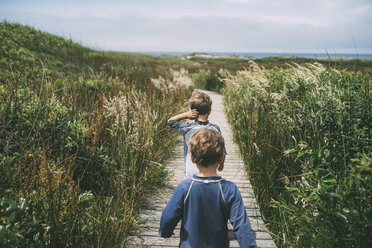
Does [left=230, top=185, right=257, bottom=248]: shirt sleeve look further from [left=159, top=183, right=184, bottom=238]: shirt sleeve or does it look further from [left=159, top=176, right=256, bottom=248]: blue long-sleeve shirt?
[left=159, top=183, right=184, bottom=238]: shirt sleeve

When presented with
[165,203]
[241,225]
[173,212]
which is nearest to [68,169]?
[173,212]

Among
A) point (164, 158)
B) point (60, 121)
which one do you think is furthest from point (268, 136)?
point (60, 121)

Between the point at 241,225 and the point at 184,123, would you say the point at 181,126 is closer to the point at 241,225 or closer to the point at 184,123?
the point at 184,123

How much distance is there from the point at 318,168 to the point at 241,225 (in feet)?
3.16

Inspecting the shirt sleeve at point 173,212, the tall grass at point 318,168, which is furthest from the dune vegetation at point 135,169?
the shirt sleeve at point 173,212

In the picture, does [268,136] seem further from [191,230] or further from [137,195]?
[191,230]

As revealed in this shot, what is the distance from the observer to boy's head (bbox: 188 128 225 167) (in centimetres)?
167

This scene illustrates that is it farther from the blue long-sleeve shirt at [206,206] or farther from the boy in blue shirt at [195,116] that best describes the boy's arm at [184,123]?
the blue long-sleeve shirt at [206,206]

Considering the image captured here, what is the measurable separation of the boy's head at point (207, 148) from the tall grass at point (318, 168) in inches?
29.9

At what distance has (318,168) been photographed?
6.98 ft

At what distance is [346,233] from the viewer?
178 centimetres

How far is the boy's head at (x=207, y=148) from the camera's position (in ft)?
5.47

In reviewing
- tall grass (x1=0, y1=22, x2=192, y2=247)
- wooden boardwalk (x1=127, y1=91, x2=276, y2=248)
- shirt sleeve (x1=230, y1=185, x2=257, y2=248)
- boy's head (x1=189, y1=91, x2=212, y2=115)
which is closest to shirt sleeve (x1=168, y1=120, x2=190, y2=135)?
boy's head (x1=189, y1=91, x2=212, y2=115)

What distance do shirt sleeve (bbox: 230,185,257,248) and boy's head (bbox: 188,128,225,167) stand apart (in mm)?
267
